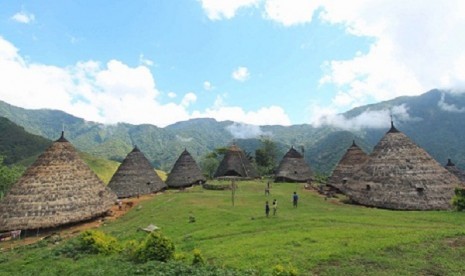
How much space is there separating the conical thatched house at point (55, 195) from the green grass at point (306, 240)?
334cm

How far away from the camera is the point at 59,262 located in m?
16.4

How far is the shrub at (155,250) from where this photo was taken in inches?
595

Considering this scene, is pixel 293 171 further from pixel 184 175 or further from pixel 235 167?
pixel 184 175

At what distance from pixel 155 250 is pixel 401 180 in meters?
22.3

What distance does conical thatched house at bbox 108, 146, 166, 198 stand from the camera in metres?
40.1

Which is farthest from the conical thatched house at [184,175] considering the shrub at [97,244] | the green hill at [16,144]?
the green hill at [16,144]

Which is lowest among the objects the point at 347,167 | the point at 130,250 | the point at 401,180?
the point at 130,250

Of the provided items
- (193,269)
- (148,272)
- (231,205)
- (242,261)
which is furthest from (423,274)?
(231,205)

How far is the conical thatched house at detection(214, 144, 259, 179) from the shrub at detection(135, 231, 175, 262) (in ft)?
125

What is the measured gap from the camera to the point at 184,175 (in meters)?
49.6

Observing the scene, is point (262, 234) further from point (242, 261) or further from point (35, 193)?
point (35, 193)

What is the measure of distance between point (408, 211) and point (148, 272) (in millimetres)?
21319

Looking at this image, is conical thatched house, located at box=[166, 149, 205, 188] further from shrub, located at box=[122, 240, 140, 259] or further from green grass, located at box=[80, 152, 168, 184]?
green grass, located at box=[80, 152, 168, 184]

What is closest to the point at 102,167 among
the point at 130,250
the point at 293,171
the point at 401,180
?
the point at 293,171
